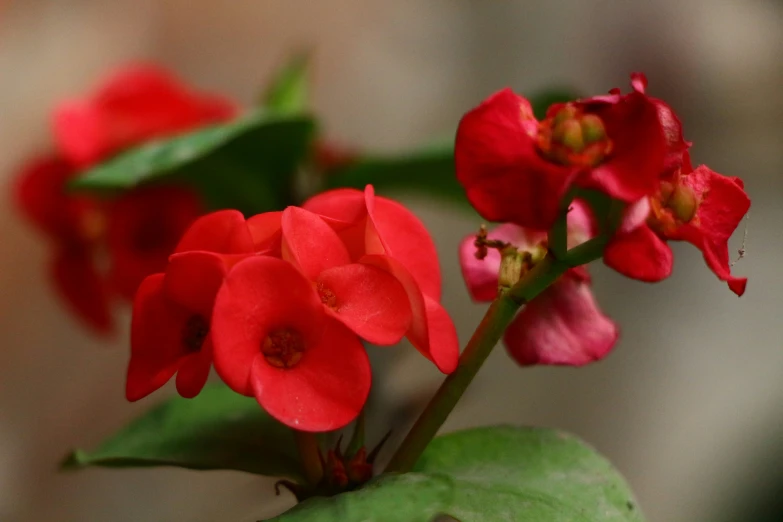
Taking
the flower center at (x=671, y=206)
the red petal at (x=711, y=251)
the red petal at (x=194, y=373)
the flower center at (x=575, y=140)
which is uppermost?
the flower center at (x=575, y=140)

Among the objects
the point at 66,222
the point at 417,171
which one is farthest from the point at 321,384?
the point at 66,222

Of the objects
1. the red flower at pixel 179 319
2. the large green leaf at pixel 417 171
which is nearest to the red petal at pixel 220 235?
the red flower at pixel 179 319

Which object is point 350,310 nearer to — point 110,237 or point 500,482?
point 500,482

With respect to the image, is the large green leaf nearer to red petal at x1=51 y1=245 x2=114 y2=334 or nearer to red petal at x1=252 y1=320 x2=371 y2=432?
red petal at x1=51 y1=245 x2=114 y2=334

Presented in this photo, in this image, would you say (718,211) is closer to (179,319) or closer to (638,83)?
(638,83)

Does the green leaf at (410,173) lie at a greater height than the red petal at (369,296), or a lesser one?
lesser

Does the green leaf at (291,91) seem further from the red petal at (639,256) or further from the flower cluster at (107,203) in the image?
the red petal at (639,256)

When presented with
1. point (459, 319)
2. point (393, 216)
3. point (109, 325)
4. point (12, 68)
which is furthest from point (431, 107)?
point (393, 216)
